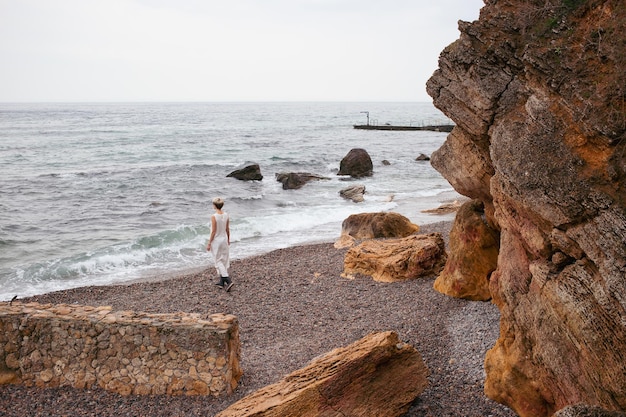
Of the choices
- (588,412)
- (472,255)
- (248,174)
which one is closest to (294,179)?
(248,174)

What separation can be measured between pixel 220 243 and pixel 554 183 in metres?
9.31

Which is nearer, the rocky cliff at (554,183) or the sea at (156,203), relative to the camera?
the rocky cliff at (554,183)

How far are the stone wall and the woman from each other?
4760mm

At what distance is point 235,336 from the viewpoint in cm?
921

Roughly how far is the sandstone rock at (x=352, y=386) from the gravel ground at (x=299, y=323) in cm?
48

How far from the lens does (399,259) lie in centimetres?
1440

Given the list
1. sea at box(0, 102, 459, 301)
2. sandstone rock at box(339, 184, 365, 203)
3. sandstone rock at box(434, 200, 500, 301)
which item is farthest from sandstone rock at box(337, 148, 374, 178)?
sandstone rock at box(434, 200, 500, 301)

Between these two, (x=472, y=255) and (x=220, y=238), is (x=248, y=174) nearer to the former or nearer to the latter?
(x=220, y=238)

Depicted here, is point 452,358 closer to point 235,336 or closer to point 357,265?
point 235,336

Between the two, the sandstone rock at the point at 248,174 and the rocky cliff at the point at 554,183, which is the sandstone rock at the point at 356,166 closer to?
the sandstone rock at the point at 248,174

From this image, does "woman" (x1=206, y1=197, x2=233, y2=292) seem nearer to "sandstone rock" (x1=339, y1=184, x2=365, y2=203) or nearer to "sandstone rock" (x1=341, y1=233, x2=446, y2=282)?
"sandstone rock" (x1=341, y1=233, x2=446, y2=282)

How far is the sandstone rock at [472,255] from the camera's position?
1195 centimetres

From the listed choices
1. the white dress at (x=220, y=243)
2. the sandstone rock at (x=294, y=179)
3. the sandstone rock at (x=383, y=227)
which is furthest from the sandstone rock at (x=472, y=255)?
the sandstone rock at (x=294, y=179)

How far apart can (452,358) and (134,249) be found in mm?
15421
